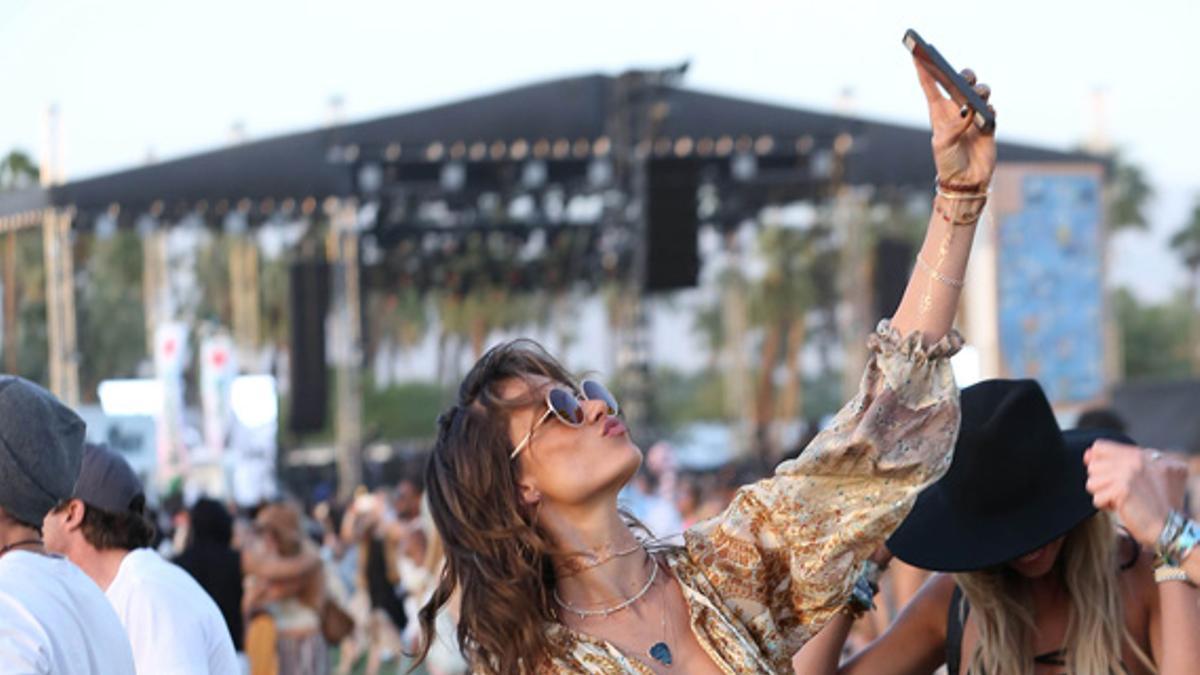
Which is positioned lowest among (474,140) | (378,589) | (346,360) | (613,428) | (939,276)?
(378,589)

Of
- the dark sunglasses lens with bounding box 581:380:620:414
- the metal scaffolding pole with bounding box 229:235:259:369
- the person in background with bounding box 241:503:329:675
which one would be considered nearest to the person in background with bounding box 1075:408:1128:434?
the dark sunglasses lens with bounding box 581:380:620:414

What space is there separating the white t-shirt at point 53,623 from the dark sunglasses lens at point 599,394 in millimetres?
935

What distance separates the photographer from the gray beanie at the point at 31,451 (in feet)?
10.1

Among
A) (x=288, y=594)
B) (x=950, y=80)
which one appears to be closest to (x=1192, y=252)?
(x=288, y=594)

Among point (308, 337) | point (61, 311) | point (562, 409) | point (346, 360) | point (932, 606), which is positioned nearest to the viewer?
point (562, 409)

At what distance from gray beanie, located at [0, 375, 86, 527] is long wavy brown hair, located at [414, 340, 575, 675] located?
71 cm

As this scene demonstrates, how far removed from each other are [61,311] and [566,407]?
19964mm

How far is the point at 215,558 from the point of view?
27.7 feet

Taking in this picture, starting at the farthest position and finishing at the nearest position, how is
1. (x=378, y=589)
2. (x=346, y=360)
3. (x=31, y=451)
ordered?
(x=346, y=360)
(x=378, y=589)
(x=31, y=451)

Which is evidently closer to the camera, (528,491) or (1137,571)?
(528,491)

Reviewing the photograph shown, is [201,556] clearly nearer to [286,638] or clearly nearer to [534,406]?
[286,638]

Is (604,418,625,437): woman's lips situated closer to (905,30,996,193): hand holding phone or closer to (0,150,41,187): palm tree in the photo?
(905,30,996,193): hand holding phone

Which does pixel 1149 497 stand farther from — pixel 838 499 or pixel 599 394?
pixel 599 394

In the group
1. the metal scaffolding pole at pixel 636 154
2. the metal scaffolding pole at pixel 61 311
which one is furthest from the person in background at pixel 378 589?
the metal scaffolding pole at pixel 636 154
